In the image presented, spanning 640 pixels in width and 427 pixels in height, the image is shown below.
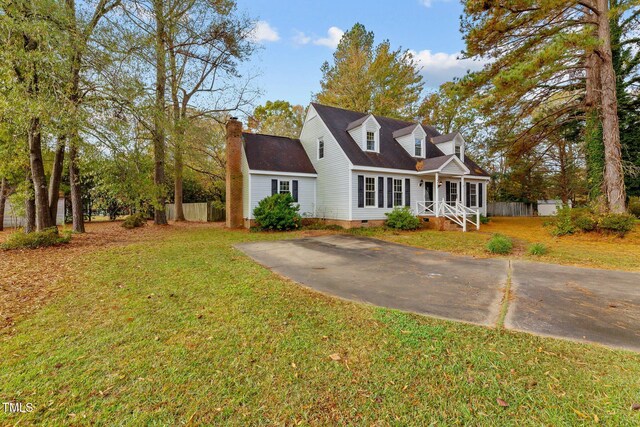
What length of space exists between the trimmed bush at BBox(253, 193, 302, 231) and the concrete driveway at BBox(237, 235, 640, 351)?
5318 millimetres

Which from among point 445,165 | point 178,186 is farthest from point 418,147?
point 178,186

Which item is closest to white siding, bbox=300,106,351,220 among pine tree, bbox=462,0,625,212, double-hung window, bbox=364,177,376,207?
double-hung window, bbox=364,177,376,207

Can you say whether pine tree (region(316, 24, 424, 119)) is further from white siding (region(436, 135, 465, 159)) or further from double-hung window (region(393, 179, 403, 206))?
double-hung window (region(393, 179, 403, 206))

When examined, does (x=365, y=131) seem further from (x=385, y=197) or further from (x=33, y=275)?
(x=33, y=275)

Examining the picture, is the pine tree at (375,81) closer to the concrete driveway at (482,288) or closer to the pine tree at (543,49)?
the pine tree at (543,49)

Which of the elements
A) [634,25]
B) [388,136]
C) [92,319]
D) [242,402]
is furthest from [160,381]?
[634,25]

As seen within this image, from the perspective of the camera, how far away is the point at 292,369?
2.63m

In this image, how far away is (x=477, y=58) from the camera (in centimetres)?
1273

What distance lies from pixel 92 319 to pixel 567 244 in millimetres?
13079

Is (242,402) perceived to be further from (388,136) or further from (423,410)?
(388,136)

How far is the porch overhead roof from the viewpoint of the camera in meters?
15.1

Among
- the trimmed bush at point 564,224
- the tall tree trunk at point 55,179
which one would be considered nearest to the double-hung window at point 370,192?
the trimmed bush at point 564,224

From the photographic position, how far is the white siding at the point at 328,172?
47.5 feet

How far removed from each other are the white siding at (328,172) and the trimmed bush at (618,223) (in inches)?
391
